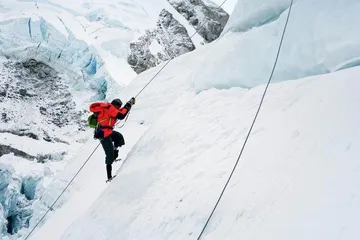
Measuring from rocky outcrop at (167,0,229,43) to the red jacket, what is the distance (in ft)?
125

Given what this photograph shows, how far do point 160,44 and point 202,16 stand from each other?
1158 cm

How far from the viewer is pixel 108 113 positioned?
520 centimetres

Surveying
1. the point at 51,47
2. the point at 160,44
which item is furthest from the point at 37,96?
the point at 160,44

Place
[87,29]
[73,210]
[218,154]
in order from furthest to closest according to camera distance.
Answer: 1. [87,29]
2. [73,210]
3. [218,154]

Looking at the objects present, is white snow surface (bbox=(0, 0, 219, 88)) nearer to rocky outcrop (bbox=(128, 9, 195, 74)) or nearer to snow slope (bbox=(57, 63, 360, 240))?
rocky outcrop (bbox=(128, 9, 195, 74))

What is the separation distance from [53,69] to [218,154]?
28.5 meters

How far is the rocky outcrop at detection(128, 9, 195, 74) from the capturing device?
96.7 ft

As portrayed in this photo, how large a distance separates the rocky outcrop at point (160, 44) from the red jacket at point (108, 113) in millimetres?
24189

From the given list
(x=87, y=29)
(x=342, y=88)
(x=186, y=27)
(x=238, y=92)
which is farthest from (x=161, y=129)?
(x=186, y=27)

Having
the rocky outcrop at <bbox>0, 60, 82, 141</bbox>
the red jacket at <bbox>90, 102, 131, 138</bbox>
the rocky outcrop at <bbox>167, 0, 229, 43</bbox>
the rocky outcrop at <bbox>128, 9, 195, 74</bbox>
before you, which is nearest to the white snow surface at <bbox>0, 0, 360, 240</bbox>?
the red jacket at <bbox>90, 102, 131, 138</bbox>

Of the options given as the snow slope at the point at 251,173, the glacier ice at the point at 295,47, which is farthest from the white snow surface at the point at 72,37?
the snow slope at the point at 251,173

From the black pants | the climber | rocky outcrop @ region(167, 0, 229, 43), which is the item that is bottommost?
rocky outcrop @ region(167, 0, 229, 43)

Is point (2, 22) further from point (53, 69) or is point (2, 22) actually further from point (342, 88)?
point (342, 88)

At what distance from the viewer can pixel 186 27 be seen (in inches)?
1559
